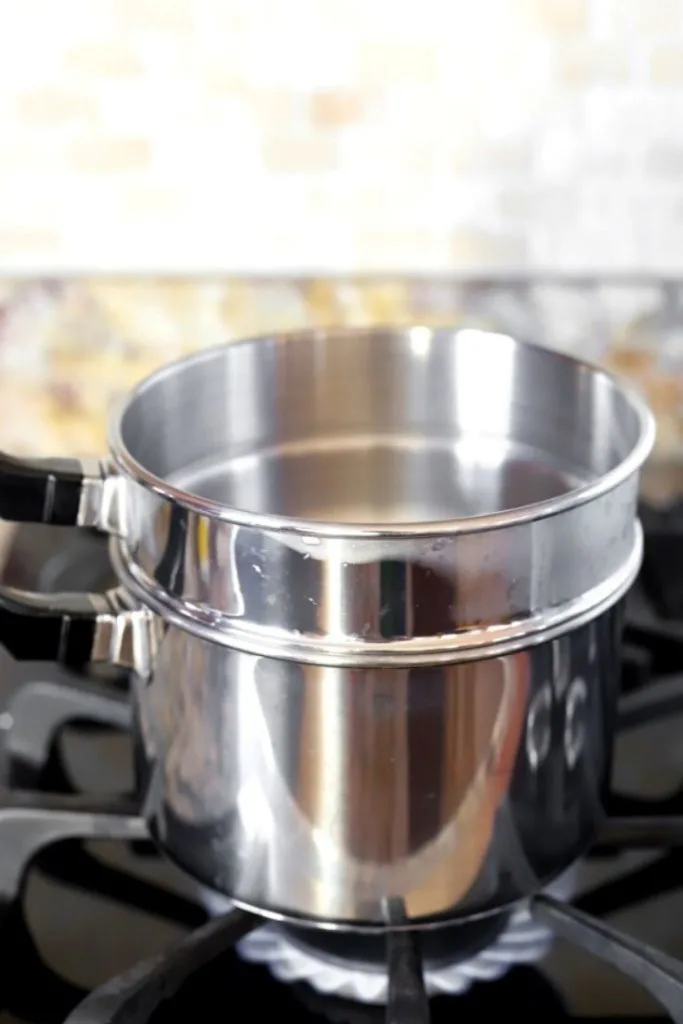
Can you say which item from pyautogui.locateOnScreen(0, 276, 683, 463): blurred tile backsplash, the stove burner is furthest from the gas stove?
pyautogui.locateOnScreen(0, 276, 683, 463): blurred tile backsplash

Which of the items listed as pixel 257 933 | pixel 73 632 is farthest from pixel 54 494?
pixel 257 933

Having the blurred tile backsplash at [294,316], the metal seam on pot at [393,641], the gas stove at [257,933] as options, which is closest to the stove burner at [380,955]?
the gas stove at [257,933]

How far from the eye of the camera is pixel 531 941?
18.2 inches

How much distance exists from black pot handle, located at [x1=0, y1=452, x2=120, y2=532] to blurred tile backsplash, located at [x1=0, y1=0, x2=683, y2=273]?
324 millimetres

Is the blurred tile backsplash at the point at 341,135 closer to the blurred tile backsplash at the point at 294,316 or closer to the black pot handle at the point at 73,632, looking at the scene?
the blurred tile backsplash at the point at 294,316

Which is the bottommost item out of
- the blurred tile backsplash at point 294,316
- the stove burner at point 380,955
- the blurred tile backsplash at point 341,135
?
the stove burner at point 380,955

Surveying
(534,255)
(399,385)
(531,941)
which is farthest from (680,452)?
(531,941)

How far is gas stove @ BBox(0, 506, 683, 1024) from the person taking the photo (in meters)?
0.42

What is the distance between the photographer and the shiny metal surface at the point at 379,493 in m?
0.36

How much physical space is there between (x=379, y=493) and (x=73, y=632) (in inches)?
8.9

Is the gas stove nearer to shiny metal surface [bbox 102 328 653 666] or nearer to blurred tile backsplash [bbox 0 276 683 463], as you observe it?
shiny metal surface [bbox 102 328 653 666]

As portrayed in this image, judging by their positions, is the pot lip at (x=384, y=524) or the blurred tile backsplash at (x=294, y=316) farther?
the blurred tile backsplash at (x=294, y=316)

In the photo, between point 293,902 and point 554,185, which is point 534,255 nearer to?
point 554,185

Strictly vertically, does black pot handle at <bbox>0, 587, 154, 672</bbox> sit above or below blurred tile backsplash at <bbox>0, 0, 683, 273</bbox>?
below
